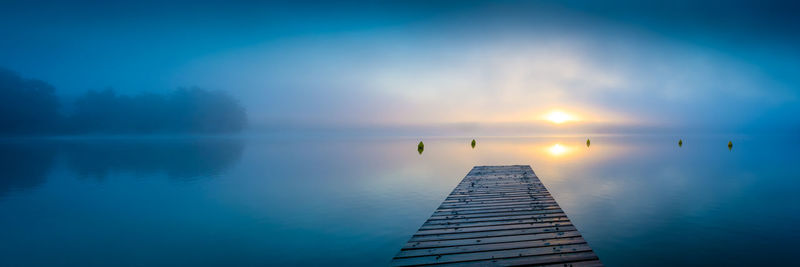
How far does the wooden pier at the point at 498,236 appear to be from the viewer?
6383 millimetres

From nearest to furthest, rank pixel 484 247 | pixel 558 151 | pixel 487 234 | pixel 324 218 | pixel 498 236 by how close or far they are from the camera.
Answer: pixel 484 247
pixel 498 236
pixel 487 234
pixel 324 218
pixel 558 151

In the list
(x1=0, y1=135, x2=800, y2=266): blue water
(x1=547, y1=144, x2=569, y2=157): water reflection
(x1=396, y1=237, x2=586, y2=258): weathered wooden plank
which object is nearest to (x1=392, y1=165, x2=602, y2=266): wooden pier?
(x1=396, y1=237, x2=586, y2=258): weathered wooden plank

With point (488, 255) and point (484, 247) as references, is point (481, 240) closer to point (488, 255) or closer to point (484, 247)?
point (484, 247)

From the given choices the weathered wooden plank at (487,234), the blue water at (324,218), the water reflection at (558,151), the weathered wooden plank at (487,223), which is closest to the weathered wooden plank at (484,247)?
the weathered wooden plank at (487,234)

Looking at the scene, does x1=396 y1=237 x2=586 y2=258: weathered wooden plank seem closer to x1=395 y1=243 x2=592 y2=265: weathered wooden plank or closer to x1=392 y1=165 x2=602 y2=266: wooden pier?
x1=392 y1=165 x2=602 y2=266: wooden pier

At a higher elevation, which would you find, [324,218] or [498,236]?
[324,218]

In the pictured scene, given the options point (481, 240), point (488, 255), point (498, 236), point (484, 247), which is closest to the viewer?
point (488, 255)

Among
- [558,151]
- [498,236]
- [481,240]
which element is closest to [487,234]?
[498,236]

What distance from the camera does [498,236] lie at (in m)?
7.69

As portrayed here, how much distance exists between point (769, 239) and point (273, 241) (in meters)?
14.4

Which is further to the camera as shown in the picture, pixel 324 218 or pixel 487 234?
pixel 324 218

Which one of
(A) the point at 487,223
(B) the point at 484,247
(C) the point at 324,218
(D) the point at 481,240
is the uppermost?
(C) the point at 324,218

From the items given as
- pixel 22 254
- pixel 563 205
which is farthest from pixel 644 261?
pixel 22 254

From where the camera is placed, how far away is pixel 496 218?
9.28m
